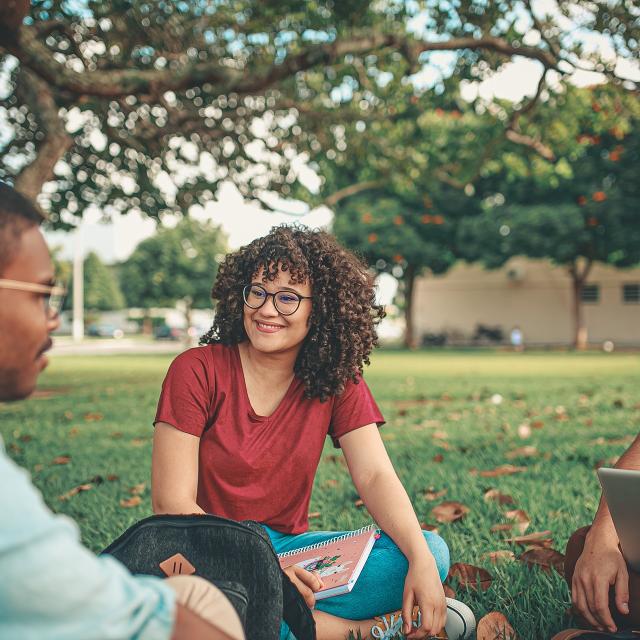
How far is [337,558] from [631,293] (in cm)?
3525

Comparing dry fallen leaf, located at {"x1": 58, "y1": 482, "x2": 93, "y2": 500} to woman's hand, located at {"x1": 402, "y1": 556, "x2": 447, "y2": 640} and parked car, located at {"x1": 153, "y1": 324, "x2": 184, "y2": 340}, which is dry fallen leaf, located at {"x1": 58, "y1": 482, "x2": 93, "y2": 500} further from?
parked car, located at {"x1": 153, "y1": 324, "x2": 184, "y2": 340}

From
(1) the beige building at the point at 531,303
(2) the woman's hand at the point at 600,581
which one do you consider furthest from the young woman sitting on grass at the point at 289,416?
(1) the beige building at the point at 531,303

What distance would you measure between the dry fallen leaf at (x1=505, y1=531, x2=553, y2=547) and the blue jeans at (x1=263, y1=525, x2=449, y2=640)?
1.02m

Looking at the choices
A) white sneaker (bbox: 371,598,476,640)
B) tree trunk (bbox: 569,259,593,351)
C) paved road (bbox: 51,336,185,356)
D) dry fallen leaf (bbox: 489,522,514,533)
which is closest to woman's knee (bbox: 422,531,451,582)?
white sneaker (bbox: 371,598,476,640)

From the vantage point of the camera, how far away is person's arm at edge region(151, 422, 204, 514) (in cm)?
222

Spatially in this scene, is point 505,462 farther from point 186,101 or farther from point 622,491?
point 186,101

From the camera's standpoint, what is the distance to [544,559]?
9.97ft

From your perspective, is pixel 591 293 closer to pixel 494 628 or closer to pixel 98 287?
pixel 494 628

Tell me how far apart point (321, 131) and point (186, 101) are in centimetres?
228

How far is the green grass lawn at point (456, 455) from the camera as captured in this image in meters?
3.27

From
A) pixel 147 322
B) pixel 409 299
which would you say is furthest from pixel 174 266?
pixel 409 299

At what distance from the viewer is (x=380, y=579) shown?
2.38m

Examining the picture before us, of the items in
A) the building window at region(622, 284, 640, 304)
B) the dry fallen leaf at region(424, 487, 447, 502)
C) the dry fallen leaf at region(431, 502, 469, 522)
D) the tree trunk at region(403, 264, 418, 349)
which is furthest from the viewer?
the building window at region(622, 284, 640, 304)

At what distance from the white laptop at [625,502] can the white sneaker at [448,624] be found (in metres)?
0.57
